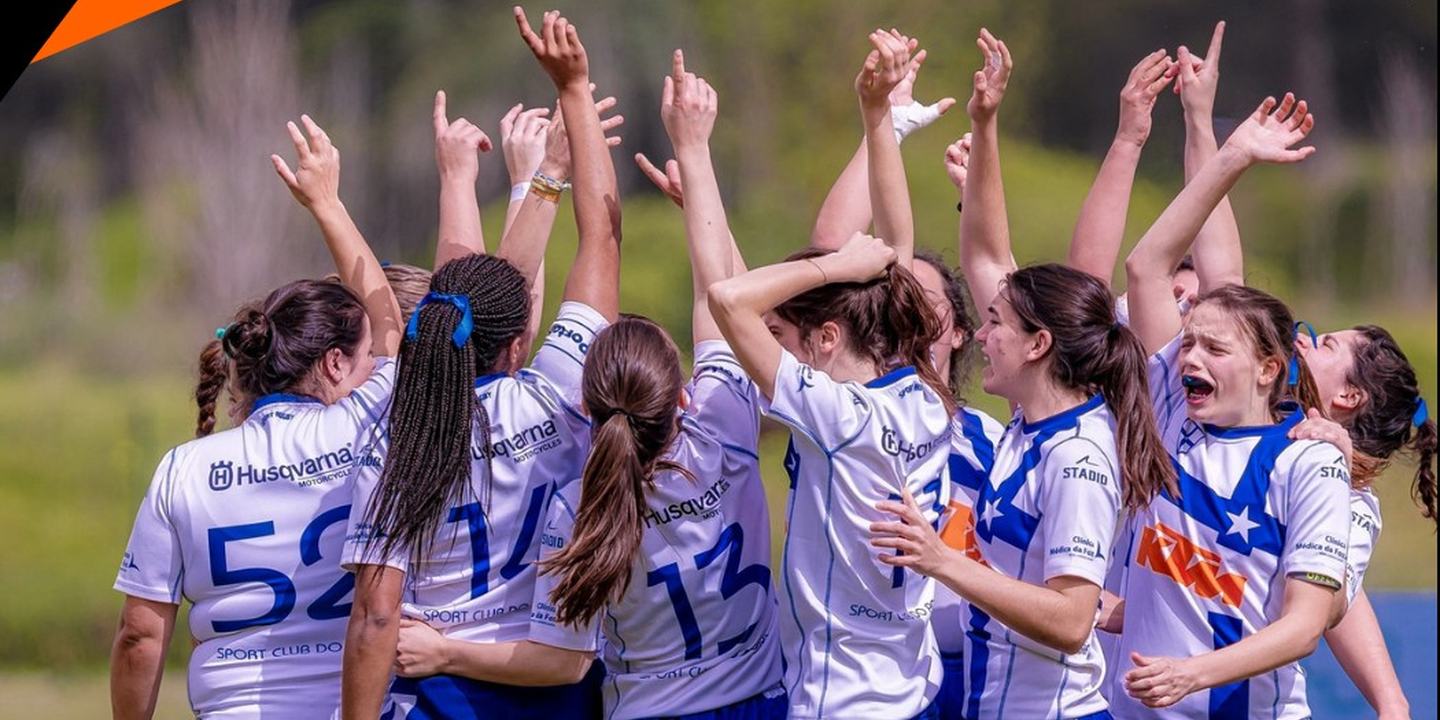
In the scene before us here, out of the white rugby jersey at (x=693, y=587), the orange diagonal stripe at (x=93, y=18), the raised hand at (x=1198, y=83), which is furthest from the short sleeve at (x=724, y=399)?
the orange diagonal stripe at (x=93, y=18)

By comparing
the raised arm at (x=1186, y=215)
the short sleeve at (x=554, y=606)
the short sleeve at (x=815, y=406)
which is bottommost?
the short sleeve at (x=554, y=606)

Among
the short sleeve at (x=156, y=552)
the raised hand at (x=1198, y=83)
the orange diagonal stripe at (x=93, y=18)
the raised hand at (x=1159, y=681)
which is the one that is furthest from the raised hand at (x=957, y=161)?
the orange diagonal stripe at (x=93, y=18)

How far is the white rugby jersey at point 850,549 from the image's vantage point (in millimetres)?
3018

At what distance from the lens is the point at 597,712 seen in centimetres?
346

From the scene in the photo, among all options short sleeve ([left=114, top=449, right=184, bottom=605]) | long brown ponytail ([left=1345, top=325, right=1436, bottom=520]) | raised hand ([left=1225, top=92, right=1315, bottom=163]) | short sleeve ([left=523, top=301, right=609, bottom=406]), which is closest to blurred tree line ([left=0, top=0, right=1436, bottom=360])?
long brown ponytail ([left=1345, top=325, right=1436, bottom=520])

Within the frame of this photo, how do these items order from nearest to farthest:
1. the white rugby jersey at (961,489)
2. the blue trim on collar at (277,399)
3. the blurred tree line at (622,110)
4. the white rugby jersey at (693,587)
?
the white rugby jersey at (693,587) < the blue trim on collar at (277,399) < the white rugby jersey at (961,489) < the blurred tree line at (622,110)

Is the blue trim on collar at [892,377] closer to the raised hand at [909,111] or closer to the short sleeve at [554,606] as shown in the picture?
the short sleeve at [554,606]

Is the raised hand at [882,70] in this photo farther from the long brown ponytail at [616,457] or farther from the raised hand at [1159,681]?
the raised hand at [1159,681]

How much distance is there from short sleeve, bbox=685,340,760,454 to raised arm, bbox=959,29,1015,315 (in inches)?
29.1

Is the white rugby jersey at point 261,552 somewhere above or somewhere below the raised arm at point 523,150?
below

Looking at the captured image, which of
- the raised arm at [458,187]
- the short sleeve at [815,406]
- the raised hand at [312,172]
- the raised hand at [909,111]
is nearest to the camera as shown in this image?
the short sleeve at [815,406]

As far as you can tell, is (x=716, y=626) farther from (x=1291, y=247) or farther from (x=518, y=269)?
(x=1291, y=247)

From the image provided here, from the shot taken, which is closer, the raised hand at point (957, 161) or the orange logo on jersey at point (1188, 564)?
the orange logo on jersey at point (1188, 564)

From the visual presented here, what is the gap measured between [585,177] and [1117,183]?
1.39 meters
